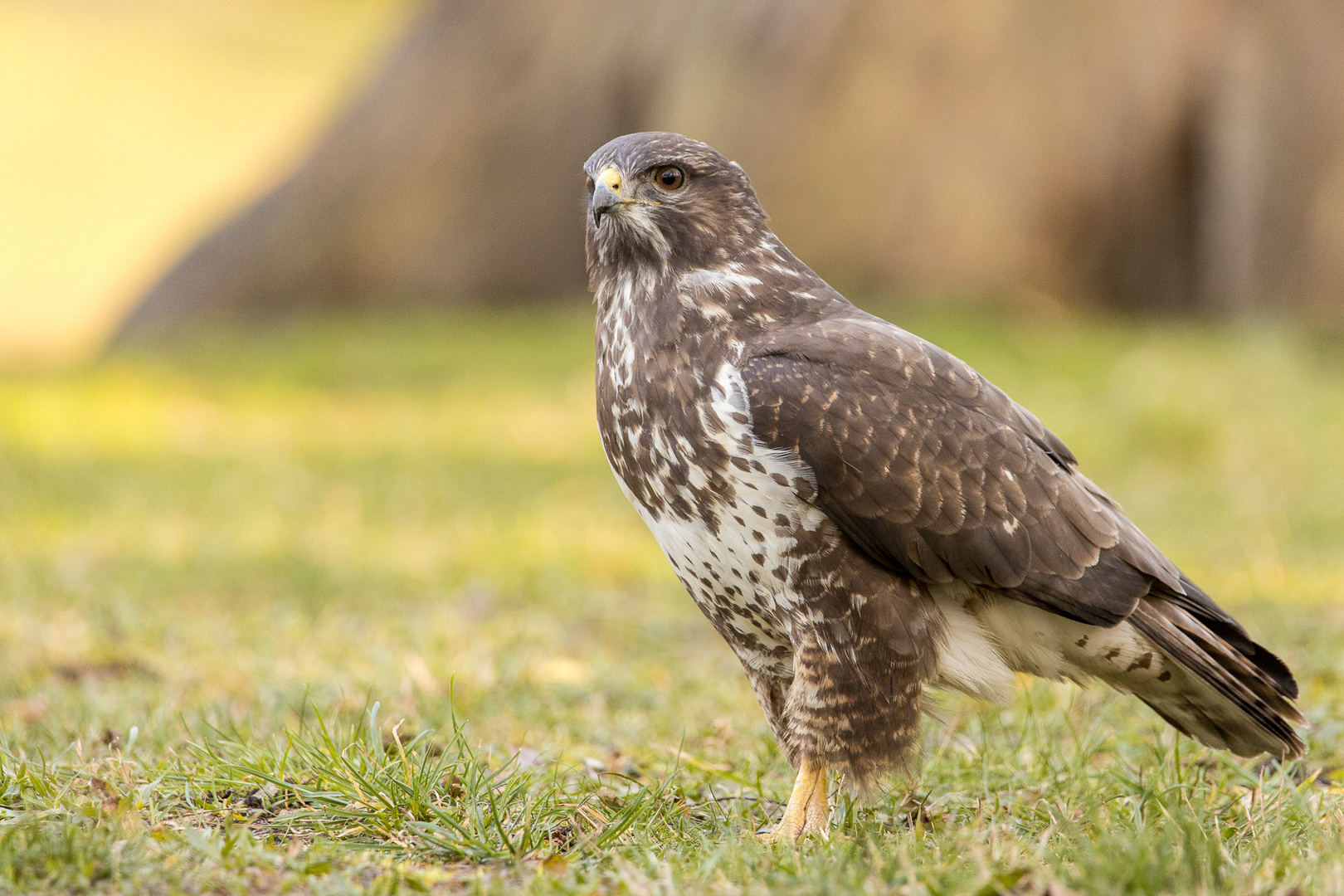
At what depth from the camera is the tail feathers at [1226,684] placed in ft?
11.0

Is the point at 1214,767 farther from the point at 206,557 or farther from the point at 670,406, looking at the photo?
the point at 206,557

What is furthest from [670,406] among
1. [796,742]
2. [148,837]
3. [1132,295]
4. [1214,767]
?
[1132,295]

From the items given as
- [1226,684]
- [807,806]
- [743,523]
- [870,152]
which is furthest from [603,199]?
[870,152]

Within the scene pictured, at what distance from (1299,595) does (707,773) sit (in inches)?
122

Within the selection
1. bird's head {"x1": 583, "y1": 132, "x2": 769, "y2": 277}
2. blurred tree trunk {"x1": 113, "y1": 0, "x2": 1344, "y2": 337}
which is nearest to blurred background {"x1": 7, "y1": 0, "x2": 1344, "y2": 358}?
blurred tree trunk {"x1": 113, "y1": 0, "x2": 1344, "y2": 337}

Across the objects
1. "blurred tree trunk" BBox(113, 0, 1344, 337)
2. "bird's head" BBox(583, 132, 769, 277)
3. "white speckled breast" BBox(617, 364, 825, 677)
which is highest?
"blurred tree trunk" BBox(113, 0, 1344, 337)

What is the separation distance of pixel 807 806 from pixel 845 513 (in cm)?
66

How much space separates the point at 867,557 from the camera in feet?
10.6

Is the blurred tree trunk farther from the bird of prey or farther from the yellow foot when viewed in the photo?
the yellow foot

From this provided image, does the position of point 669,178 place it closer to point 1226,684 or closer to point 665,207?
point 665,207

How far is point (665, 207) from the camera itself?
354 cm

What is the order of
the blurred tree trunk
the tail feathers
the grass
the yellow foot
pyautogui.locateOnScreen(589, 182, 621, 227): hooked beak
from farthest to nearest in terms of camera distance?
1. the blurred tree trunk
2. pyautogui.locateOnScreen(589, 182, 621, 227): hooked beak
3. the tail feathers
4. the yellow foot
5. the grass

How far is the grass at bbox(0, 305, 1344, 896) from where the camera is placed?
2.67 metres

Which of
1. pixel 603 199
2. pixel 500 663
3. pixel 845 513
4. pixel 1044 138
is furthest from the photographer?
pixel 1044 138
